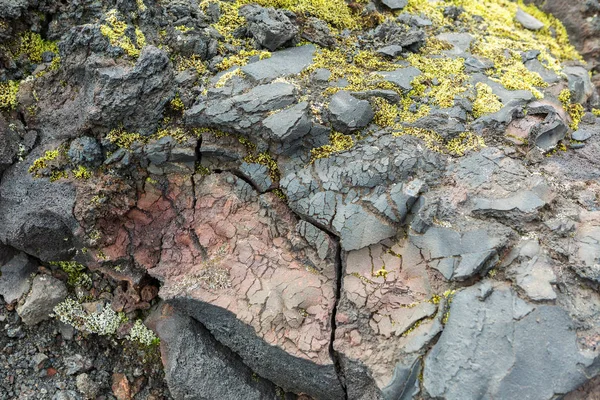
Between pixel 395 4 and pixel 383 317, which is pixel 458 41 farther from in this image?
pixel 383 317

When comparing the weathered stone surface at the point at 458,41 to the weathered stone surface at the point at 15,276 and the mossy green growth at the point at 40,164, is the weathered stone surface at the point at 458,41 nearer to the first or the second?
the mossy green growth at the point at 40,164

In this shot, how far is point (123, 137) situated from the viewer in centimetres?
413

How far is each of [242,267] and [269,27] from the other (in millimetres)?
2254

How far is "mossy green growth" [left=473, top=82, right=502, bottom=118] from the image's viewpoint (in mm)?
4316

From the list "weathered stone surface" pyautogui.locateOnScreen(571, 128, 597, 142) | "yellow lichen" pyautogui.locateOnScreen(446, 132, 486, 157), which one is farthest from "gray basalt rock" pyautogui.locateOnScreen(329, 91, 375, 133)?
"weathered stone surface" pyautogui.locateOnScreen(571, 128, 597, 142)

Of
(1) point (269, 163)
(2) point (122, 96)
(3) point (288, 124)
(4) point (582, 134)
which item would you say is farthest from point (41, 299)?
(4) point (582, 134)

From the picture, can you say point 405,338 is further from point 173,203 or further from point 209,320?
point 173,203

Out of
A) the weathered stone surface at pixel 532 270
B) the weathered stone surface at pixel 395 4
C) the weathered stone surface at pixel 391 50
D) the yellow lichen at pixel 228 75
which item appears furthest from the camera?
the weathered stone surface at pixel 395 4

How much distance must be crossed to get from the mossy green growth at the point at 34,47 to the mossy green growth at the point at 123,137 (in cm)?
112

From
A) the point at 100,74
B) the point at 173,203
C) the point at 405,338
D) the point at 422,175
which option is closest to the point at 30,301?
the point at 173,203

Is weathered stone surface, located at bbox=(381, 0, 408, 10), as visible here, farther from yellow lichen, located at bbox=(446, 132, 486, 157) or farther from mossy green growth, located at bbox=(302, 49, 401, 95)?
yellow lichen, located at bbox=(446, 132, 486, 157)

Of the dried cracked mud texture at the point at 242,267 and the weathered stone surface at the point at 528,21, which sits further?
the weathered stone surface at the point at 528,21

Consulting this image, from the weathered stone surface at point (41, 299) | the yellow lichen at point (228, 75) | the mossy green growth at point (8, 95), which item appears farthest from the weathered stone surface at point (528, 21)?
the weathered stone surface at point (41, 299)

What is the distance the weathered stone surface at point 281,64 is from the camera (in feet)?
14.1
